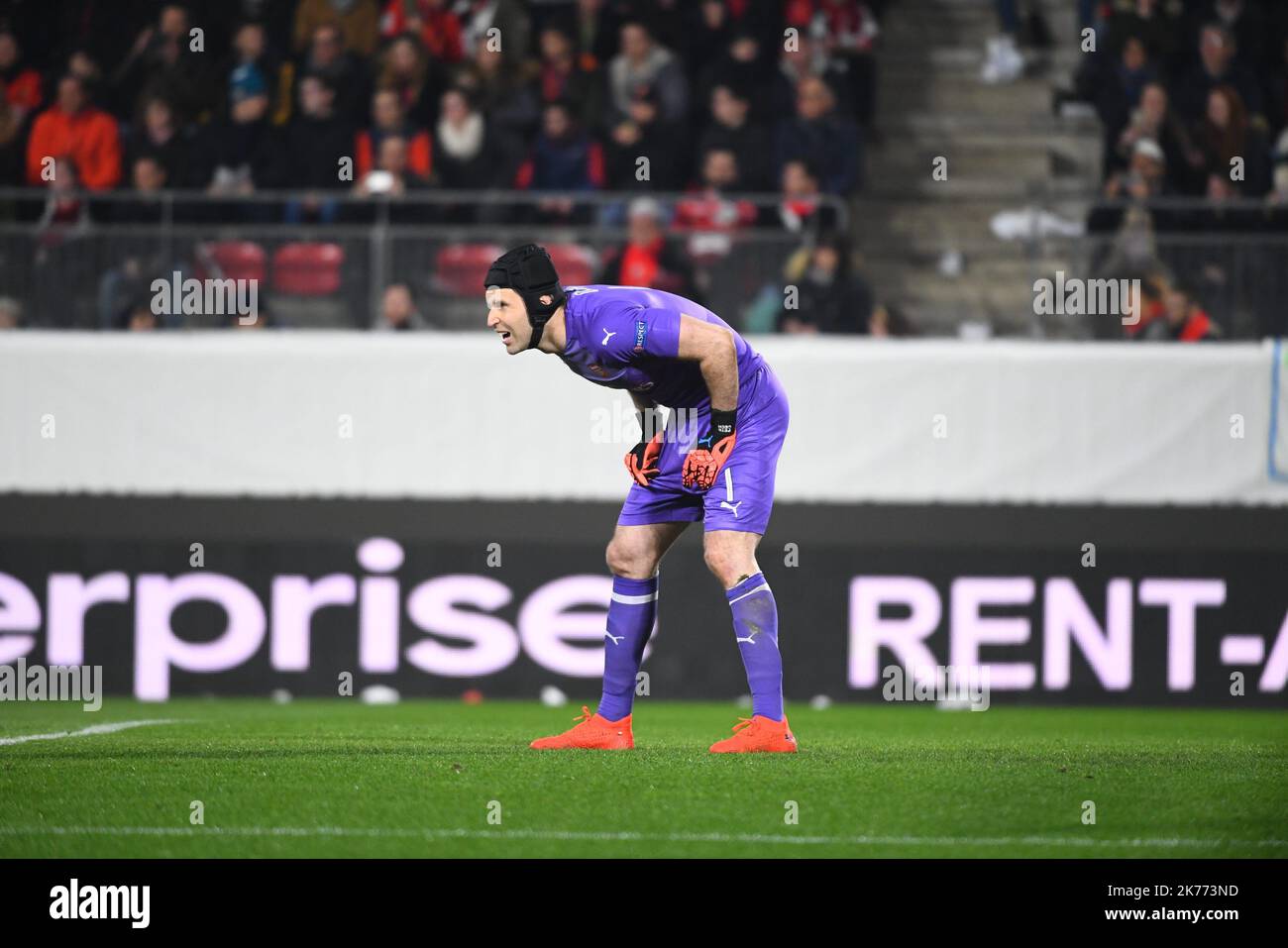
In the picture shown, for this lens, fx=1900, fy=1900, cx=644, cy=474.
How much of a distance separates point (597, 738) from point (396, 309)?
18.0 feet

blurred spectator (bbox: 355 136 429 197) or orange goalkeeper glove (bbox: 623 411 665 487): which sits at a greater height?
blurred spectator (bbox: 355 136 429 197)

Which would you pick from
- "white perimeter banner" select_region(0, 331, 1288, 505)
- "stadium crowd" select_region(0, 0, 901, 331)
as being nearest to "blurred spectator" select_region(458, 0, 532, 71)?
"stadium crowd" select_region(0, 0, 901, 331)

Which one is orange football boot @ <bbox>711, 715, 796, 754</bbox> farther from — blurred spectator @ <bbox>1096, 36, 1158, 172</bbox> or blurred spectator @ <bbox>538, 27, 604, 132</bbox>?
blurred spectator @ <bbox>1096, 36, 1158, 172</bbox>

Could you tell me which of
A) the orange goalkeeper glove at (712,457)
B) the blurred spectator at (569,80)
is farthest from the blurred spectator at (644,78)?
the orange goalkeeper glove at (712,457)

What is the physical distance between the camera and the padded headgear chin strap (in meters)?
7.19

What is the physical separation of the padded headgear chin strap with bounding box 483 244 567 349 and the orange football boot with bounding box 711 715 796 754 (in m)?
1.77

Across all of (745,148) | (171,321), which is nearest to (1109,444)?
(745,148)

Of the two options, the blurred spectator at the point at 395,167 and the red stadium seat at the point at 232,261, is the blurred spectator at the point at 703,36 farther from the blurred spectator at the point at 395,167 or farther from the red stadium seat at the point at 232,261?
the red stadium seat at the point at 232,261

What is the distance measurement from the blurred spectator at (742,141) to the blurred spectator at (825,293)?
169 cm

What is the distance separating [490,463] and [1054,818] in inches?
253

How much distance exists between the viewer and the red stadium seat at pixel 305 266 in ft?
41.0

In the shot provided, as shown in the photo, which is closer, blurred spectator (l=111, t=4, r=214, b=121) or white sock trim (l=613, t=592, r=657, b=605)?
white sock trim (l=613, t=592, r=657, b=605)

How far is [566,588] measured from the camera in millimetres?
11875

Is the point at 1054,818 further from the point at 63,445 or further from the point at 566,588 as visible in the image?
the point at 63,445
